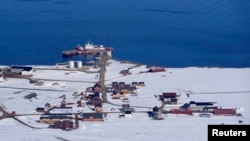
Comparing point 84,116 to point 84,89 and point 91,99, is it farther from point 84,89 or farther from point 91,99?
point 84,89

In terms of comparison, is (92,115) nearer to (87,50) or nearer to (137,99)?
(137,99)

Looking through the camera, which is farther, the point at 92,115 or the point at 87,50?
the point at 87,50

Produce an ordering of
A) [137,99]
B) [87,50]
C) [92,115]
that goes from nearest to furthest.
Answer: [92,115], [137,99], [87,50]

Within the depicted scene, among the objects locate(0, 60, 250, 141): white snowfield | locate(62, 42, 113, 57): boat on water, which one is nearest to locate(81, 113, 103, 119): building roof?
locate(0, 60, 250, 141): white snowfield

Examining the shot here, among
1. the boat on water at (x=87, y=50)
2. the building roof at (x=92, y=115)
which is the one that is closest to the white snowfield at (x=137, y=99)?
the building roof at (x=92, y=115)

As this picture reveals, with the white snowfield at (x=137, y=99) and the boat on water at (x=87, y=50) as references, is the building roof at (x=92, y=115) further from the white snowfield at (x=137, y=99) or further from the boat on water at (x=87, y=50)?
the boat on water at (x=87, y=50)

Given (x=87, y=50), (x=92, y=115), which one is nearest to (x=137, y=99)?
(x=92, y=115)

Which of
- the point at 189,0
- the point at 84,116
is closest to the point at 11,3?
the point at 189,0

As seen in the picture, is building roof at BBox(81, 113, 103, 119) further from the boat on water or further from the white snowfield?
the boat on water
